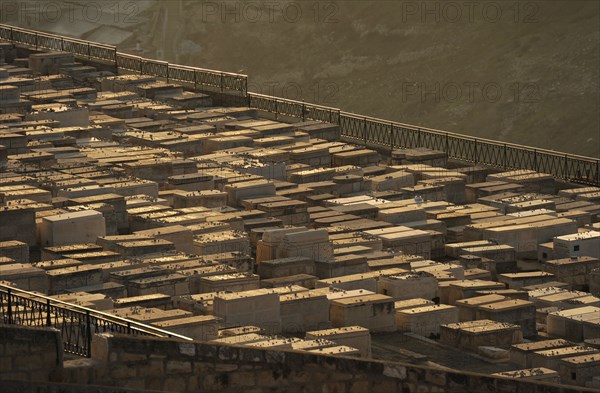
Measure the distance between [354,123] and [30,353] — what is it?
45.6 metres

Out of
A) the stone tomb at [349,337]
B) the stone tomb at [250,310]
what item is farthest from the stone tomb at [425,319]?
the stone tomb at [250,310]

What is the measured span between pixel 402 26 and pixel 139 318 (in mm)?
77345

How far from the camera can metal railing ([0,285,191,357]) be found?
32000 mm

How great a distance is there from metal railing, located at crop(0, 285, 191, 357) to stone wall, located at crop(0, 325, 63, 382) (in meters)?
1.48

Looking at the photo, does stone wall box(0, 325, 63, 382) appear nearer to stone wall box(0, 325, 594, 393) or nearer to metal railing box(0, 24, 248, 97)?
stone wall box(0, 325, 594, 393)

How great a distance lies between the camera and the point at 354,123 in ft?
246

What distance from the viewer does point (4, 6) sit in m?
127

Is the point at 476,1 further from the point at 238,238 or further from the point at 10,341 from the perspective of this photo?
the point at 10,341

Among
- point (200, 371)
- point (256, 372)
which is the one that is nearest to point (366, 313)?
point (256, 372)

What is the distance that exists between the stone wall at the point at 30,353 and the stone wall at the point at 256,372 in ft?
1.99

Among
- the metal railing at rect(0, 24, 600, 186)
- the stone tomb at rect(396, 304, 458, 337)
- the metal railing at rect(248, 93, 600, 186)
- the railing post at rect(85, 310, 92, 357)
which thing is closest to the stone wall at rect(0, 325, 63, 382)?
the railing post at rect(85, 310, 92, 357)

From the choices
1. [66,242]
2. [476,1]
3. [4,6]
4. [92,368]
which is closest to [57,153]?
[66,242]

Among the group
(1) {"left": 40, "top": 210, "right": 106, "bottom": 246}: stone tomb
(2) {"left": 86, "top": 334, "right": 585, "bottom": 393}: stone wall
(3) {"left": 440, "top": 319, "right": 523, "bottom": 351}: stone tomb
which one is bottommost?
(3) {"left": 440, "top": 319, "right": 523, "bottom": 351}: stone tomb

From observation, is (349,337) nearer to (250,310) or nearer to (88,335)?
(250,310)
